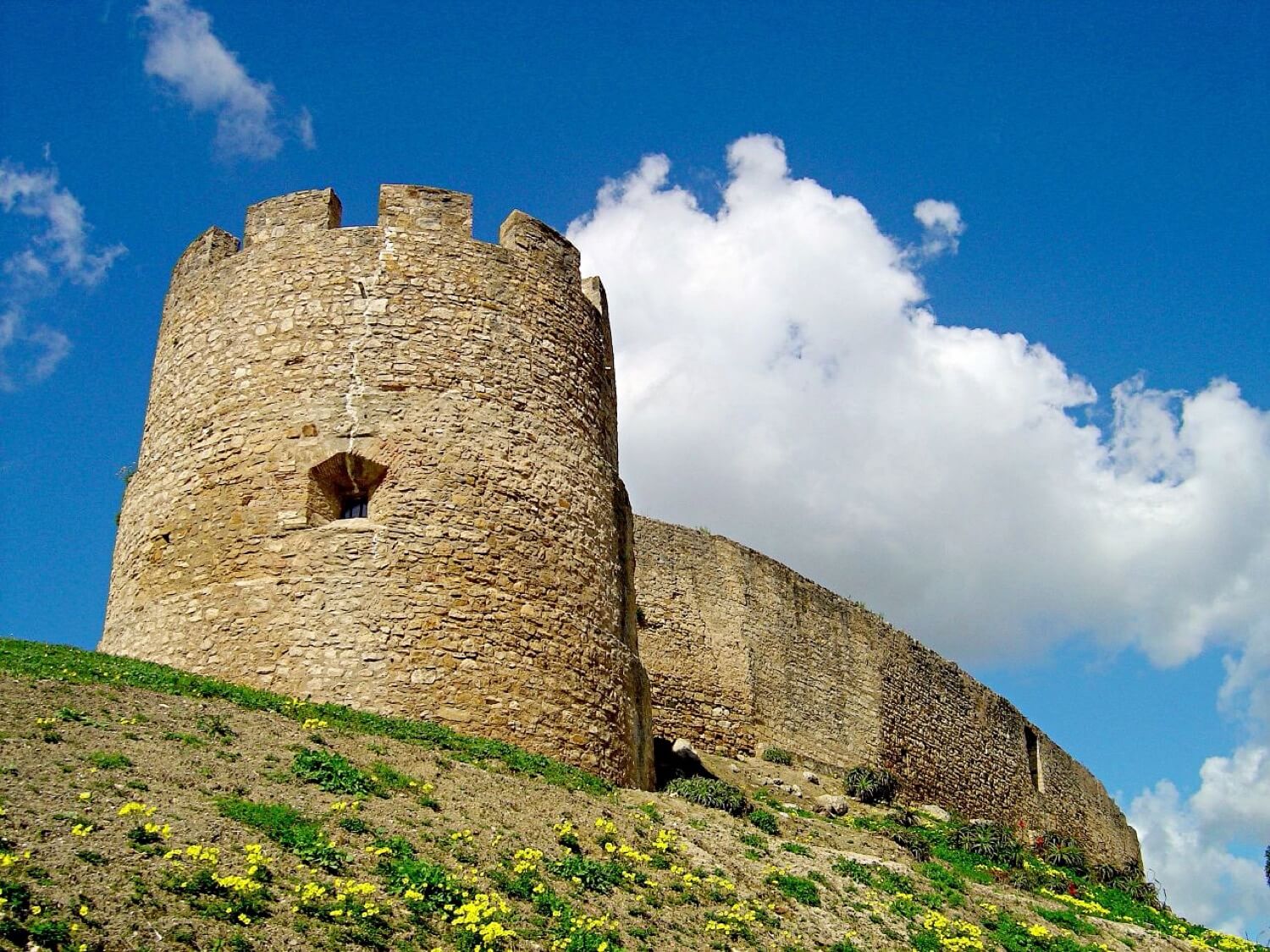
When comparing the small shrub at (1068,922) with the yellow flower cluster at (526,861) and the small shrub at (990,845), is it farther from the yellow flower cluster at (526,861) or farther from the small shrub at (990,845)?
the yellow flower cluster at (526,861)

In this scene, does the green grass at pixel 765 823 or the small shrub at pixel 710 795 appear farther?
the small shrub at pixel 710 795

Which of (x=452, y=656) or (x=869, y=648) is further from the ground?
(x=869, y=648)

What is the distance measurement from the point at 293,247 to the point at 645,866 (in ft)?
26.6

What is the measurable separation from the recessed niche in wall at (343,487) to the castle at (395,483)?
24 mm

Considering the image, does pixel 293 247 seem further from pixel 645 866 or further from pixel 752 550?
pixel 752 550

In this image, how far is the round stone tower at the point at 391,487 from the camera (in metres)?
12.9

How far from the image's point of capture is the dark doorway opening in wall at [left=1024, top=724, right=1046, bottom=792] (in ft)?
117

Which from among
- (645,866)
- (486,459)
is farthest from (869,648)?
(645,866)

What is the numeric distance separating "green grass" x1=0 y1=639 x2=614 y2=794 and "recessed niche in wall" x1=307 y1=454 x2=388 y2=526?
1.99 m

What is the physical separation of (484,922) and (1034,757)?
100 ft

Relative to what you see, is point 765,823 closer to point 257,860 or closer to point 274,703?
point 274,703

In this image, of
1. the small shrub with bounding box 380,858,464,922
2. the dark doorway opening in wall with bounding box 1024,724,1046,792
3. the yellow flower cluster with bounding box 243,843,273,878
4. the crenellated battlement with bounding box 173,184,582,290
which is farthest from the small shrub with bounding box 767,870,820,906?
the dark doorway opening in wall with bounding box 1024,724,1046,792

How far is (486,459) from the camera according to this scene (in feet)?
45.5

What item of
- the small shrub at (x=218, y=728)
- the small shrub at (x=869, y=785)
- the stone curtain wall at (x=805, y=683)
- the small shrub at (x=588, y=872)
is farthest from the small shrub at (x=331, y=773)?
the small shrub at (x=869, y=785)
